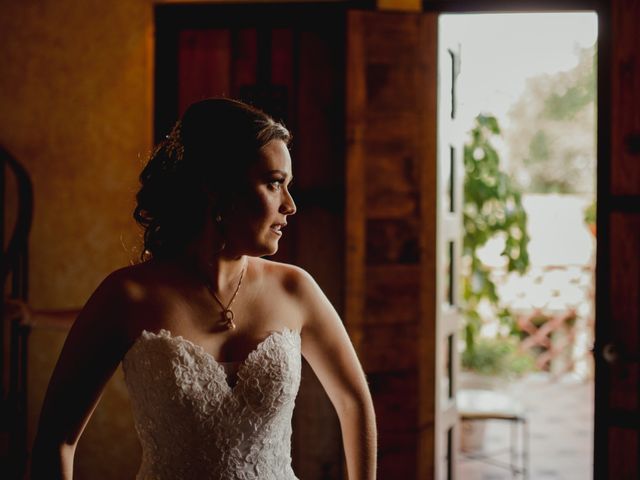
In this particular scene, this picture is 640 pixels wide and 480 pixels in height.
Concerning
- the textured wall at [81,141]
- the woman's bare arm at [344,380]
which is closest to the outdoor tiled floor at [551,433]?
the textured wall at [81,141]

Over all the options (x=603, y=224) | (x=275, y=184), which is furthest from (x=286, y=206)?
(x=603, y=224)

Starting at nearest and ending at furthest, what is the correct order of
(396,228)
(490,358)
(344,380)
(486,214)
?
(344,380) < (396,228) < (486,214) < (490,358)

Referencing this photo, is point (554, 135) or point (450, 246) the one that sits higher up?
point (554, 135)

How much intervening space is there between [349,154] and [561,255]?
5.17 meters

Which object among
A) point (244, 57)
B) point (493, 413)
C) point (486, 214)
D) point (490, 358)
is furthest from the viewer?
point (490, 358)

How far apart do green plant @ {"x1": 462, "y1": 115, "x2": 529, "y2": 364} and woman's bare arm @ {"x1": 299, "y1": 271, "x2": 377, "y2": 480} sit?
2.71 metres

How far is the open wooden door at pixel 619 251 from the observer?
280 cm

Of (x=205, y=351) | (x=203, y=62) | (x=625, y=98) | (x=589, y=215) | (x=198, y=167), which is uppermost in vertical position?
(x=203, y=62)

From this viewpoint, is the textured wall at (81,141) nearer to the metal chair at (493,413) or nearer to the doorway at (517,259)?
the doorway at (517,259)

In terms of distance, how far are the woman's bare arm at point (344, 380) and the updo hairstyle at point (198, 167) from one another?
0.28 meters

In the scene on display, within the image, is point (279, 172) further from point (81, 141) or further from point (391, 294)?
point (81, 141)

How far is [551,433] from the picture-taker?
5699 mm

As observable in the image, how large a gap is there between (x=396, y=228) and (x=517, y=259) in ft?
4.99

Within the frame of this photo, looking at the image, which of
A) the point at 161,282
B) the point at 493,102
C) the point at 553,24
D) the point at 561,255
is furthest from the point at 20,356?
the point at 561,255
